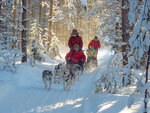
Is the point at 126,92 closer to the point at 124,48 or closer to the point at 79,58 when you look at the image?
the point at 124,48

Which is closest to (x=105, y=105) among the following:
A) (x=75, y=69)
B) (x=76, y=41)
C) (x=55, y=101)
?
(x=55, y=101)

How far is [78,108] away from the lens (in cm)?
499

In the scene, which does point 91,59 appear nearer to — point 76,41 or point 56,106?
point 76,41

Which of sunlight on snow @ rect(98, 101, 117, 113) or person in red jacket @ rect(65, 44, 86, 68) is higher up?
person in red jacket @ rect(65, 44, 86, 68)

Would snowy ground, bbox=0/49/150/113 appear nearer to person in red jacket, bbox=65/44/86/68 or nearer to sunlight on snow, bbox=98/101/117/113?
sunlight on snow, bbox=98/101/117/113

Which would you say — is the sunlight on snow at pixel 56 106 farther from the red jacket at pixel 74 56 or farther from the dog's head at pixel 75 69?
the red jacket at pixel 74 56

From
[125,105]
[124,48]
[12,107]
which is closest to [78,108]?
[125,105]

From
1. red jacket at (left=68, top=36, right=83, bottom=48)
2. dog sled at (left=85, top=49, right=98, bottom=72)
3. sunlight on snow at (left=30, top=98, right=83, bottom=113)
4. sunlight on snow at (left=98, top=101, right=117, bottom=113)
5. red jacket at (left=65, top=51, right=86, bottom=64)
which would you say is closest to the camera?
sunlight on snow at (left=98, top=101, right=117, bottom=113)

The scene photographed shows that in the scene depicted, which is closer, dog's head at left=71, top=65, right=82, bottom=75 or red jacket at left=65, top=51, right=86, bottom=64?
dog's head at left=71, top=65, right=82, bottom=75

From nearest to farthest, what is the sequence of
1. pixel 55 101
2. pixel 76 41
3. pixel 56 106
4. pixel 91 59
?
1. pixel 56 106
2. pixel 55 101
3. pixel 76 41
4. pixel 91 59

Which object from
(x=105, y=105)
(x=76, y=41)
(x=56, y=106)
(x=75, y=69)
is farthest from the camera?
(x=76, y=41)

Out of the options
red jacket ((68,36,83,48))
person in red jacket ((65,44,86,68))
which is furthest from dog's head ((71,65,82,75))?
red jacket ((68,36,83,48))

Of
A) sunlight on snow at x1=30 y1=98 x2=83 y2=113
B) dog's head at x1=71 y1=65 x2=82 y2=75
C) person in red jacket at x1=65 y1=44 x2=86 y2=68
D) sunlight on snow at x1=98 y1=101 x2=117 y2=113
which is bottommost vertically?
sunlight on snow at x1=30 y1=98 x2=83 y2=113

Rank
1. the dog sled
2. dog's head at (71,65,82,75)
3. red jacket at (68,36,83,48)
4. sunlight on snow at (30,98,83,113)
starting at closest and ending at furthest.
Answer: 1. sunlight on snow at (30,98,83,113)
2. dog's head at (71,65,82,75)
3. red jacket at (68,36,83,48)
4. the dog sled
